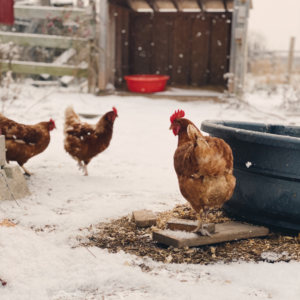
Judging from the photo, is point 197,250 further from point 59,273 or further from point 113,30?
point 113,30

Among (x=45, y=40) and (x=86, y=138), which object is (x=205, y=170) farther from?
(x=45, y=40)

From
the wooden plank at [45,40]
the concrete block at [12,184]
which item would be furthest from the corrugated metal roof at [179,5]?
the concrete block at [12,184]

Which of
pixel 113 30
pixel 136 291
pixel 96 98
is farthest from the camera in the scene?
pixel 113 30

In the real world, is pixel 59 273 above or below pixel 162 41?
below

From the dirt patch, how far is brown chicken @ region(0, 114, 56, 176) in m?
1.38

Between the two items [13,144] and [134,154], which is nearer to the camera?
[13,144]

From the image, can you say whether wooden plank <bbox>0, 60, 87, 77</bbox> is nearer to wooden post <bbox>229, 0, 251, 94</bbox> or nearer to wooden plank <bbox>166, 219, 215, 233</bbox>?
wooden post <bbox>229, 0, 251, 94</bbox>

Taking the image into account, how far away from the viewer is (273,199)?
8.63 ft

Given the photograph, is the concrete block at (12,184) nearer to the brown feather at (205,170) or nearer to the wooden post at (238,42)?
the brown feather at (205,170)

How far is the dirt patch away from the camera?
2.36m

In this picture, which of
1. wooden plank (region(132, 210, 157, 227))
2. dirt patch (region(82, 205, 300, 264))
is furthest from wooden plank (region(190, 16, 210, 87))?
dirt patch (region(82, 205, 300, 264))

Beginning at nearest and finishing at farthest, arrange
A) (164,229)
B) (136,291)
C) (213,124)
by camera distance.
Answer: (136,291) < (164,229) < (213,124)

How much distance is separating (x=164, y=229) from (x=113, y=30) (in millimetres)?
7006

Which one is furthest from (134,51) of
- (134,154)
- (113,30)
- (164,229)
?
(164,229)
